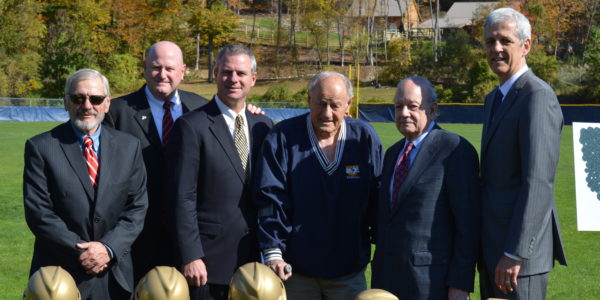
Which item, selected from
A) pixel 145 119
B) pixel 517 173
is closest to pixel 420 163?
pixel 517 173

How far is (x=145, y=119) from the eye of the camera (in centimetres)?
482

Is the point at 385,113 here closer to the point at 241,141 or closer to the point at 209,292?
the point at 241,141

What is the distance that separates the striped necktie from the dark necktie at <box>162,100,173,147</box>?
69cm

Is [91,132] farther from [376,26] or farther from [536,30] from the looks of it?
[376,26]

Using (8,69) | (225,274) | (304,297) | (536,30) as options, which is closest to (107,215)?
(225,274)

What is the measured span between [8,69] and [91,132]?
45.7 metres

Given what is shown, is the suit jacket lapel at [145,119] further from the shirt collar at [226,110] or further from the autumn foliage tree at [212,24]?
the autumn foliage tree at [212,24]

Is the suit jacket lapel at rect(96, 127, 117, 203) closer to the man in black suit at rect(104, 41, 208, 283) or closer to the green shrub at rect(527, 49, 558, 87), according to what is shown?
the man in black suit at rect(104, 41, 208, 283)

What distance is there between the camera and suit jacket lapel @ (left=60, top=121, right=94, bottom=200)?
394cm

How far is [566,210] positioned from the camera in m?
12.6

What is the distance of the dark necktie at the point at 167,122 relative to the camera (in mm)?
4801

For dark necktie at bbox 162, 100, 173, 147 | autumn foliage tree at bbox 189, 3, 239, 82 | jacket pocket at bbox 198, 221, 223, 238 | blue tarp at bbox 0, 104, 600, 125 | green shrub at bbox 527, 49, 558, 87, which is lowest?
blue tarp at bbox 0, 104, 600, 125

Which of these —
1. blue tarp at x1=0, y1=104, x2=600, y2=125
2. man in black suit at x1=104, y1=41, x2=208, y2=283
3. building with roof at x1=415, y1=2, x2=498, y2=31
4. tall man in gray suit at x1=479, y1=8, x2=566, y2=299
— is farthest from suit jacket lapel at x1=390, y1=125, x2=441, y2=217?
building with roof at x1=415, y1=2, x2=498, y2=31

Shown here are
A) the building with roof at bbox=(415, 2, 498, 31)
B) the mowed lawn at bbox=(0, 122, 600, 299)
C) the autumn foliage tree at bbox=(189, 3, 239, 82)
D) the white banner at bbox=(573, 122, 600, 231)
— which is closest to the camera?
the white banner at bbox=(573, 122, 600, 231)
